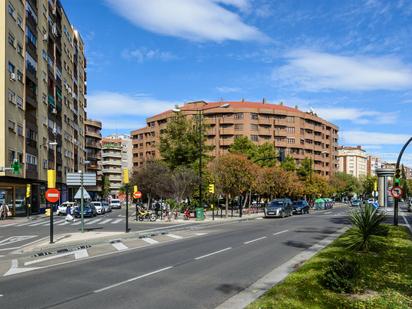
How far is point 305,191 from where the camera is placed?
79750 millimetres

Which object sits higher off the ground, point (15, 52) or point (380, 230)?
point (15, 52)

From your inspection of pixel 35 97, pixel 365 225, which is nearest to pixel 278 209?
pixel 365 225

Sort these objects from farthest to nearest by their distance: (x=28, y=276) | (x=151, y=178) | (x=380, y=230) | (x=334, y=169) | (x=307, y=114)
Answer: (x=334, y=169)
(x=307, y=114)
(x=151, y=178)
(x=380, y=230)
(x=28, y=276)

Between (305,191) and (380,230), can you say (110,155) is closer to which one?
(305,191)

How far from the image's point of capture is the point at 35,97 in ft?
179

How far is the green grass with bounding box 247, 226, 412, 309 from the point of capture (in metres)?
8.00

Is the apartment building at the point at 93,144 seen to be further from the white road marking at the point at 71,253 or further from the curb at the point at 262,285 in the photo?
the curb at the point at 262,285

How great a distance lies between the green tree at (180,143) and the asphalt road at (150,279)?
41.1m

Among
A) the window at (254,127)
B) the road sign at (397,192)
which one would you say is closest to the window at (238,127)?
the window at (254,127)

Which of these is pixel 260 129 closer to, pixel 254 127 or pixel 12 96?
pixel 254 127

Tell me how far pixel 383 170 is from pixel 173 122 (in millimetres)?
25153

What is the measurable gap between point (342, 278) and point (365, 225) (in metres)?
6.65

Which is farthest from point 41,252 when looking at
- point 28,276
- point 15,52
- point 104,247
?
point 15,52

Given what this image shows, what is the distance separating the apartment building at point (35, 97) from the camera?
45344mm
